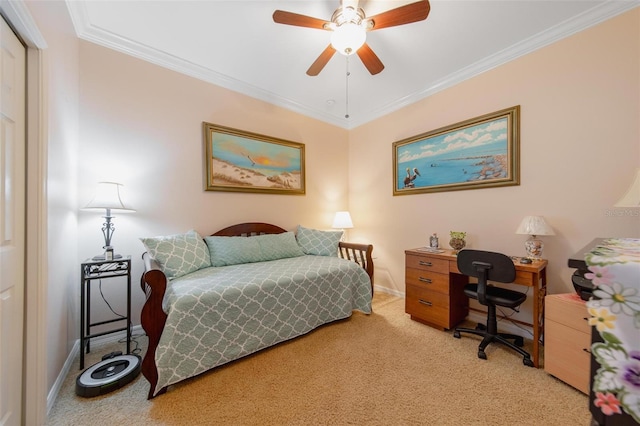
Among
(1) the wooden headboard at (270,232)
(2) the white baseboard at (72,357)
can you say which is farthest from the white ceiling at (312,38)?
(2) the white baseboard at (72,357)

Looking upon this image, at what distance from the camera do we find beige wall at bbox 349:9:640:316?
5.47 feet

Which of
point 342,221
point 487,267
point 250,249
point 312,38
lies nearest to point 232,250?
point 250,249

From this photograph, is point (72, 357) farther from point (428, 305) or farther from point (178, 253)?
point (428, 305)

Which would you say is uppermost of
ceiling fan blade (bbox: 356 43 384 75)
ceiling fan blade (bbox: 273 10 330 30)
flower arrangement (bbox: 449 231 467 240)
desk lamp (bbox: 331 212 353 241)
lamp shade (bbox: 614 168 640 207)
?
ceiling fan blade (bbox: 273 10 330 30)

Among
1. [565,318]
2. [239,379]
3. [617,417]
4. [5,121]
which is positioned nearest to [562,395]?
[565,318]

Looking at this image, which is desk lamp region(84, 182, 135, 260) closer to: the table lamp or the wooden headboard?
the wooden headboard

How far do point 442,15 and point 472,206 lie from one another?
66.7 inches

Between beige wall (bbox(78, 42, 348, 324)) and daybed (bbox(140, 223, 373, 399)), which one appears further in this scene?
beige wall (bbox(78, 42, 348, 324))

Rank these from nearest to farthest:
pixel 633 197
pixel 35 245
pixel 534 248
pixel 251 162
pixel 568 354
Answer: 1. pixel 35 245
2. pixel 633 197
3. pixel 568 354
4. pixel 534 248
5. pixel 251 162

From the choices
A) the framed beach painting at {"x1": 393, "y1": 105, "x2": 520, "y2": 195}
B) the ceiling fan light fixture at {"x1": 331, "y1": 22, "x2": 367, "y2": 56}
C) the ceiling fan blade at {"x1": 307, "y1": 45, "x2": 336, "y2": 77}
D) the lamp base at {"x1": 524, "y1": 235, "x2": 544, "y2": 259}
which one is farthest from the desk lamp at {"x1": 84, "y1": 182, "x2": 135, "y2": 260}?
the lamp base at {"x1": 524, "y1": 235, "x2": 544, "y2": 259}

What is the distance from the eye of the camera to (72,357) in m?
1.75

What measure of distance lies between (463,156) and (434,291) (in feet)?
4.66

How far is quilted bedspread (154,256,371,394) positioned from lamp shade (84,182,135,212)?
0.74 meters

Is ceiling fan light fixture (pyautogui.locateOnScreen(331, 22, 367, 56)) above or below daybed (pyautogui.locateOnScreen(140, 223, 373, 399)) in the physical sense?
above
